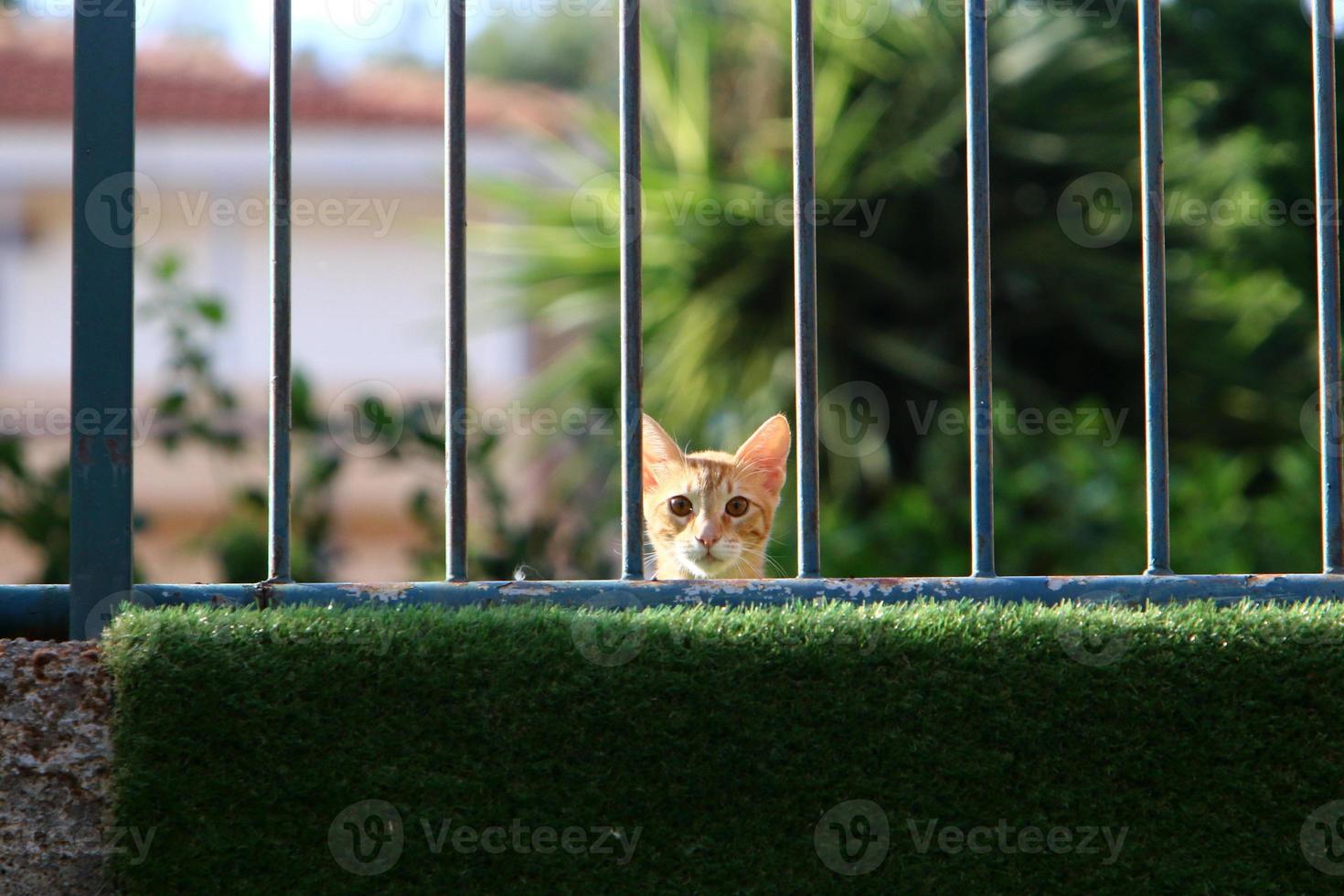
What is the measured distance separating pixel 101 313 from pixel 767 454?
1489 millimetres

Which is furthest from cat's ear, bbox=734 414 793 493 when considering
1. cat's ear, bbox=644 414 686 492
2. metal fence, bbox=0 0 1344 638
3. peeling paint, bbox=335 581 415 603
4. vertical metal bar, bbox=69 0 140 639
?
vertical metal bar, bbox=69 0 140 639

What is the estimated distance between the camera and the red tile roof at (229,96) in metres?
11.2

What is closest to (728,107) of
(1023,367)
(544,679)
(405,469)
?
(1023,367)

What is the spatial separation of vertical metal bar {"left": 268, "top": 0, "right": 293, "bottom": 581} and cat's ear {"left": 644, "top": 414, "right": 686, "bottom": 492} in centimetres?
120

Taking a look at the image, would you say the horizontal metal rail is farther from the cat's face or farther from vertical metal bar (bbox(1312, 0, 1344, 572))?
the cat's face

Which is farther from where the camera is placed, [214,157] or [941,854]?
[214,157]

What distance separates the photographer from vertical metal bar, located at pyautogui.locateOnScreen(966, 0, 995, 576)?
151cm

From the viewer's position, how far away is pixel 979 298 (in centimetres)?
156

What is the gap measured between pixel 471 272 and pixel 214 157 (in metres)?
5.12

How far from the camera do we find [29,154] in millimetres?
11148

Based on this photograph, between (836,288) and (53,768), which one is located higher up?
(836,288)

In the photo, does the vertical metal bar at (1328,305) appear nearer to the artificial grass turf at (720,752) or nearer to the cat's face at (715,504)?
the artificial grass turf at (720,752)

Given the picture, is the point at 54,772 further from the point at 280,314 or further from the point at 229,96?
the point at 229,96

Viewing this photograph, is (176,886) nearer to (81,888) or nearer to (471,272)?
(81,888)
